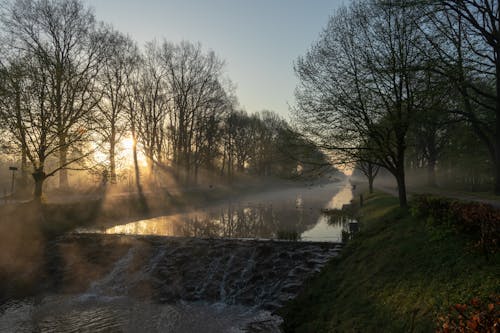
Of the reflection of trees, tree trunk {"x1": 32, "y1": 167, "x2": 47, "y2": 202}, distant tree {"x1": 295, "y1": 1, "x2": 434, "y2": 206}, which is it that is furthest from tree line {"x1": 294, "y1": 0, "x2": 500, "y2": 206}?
tree trunk {"x1": 32, "y1": 167, "x2": 47, "y2": 202}

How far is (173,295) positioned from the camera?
13.7 meters

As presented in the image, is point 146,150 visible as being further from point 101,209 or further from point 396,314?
point 396,314

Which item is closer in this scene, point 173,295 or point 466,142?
point 173,295

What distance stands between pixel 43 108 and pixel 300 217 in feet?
70.4

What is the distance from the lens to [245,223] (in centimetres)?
2734

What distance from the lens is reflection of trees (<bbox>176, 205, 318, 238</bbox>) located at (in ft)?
75.2

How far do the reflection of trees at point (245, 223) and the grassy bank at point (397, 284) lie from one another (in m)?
10.4

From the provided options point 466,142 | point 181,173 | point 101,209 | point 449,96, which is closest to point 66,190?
point 101,209

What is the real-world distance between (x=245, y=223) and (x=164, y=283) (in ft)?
43.4

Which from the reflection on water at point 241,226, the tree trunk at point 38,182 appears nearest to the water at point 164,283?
the reflection on water at point 241,226

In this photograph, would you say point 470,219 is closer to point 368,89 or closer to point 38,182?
point 368,89

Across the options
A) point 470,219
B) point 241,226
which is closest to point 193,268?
point 241,226

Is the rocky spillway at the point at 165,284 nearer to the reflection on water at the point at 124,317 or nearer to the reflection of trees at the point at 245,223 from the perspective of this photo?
the reflection on water at the point at 124,317

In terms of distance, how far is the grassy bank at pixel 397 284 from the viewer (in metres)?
6.65
